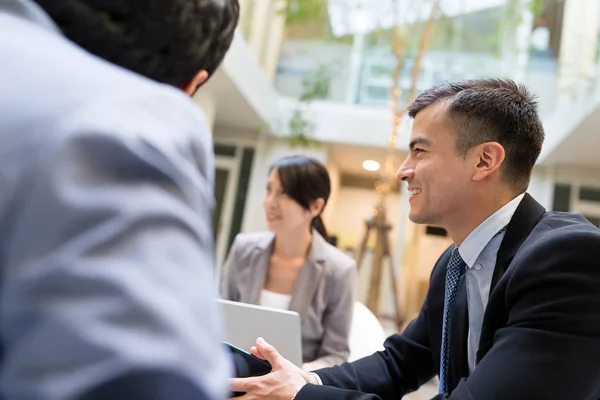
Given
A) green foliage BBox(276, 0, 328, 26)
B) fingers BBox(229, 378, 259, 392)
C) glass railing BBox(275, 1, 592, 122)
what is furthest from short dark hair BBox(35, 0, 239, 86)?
glass railing BBox(275, 1, 592, 122)

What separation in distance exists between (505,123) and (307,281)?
1.32 m

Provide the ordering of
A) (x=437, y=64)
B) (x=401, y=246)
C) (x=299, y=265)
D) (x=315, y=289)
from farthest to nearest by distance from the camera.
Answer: (x=401, y=246)
(x=437, y=64)
(x=299, y=265)
(x=315, y=289)

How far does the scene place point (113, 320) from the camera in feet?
1.03

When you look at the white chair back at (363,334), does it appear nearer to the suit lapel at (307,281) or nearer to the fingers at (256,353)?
the suit lapel at (307,281)

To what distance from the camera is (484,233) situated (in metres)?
1.37

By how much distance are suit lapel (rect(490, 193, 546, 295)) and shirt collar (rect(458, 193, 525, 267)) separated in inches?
2.0

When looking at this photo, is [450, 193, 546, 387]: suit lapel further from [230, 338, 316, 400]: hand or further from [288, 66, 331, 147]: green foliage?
[288, 66, 331, 147]: green foliage

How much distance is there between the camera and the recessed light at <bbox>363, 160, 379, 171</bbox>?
33.6 ft

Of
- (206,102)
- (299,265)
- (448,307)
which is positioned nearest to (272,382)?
(448,307)

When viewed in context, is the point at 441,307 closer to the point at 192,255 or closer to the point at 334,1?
the point at 192,255

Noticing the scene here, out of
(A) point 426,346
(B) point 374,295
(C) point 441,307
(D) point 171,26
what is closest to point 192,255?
(D) point 171,26

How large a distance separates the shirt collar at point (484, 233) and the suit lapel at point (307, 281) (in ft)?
4.02

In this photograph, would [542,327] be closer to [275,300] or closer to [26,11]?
[26,11]

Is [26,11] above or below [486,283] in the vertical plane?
above
